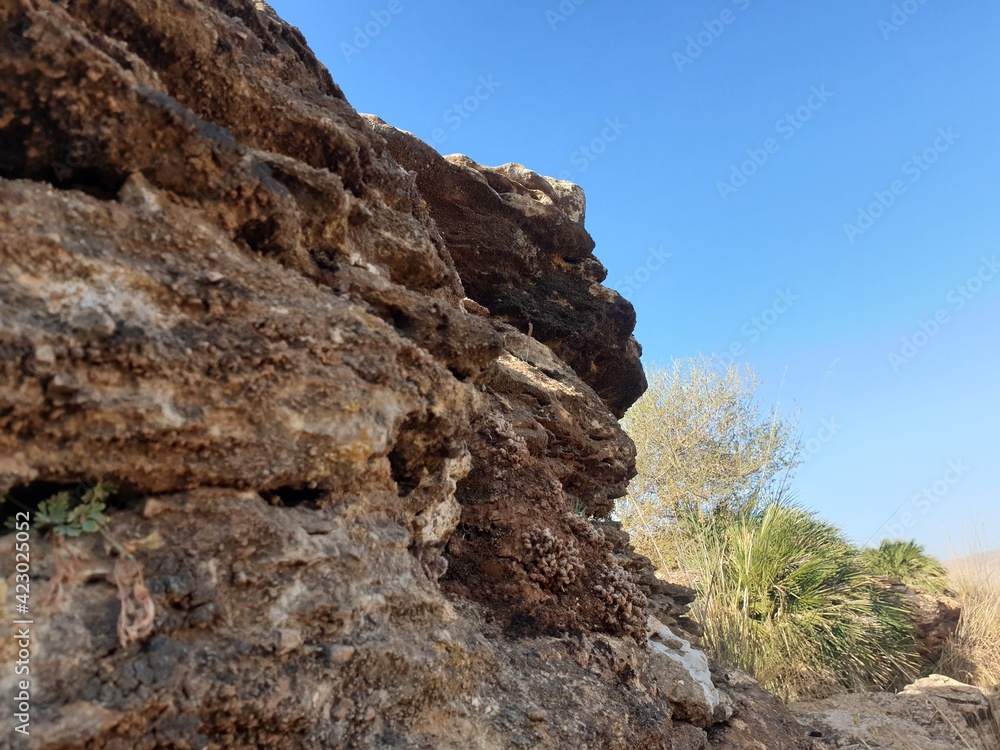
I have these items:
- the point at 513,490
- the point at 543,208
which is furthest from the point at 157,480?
the point at 543,208

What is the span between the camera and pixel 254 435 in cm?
236

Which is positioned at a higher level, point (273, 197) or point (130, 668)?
point (273, 197)

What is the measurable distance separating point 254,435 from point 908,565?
19.5 metres

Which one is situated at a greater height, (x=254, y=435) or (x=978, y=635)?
(x=978, y=635)

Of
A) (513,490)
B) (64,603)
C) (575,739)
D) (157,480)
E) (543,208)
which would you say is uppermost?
(543,208)

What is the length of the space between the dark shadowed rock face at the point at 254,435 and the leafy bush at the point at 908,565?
14502 millimetres

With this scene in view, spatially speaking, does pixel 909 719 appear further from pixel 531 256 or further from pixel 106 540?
A: pixel 106 540

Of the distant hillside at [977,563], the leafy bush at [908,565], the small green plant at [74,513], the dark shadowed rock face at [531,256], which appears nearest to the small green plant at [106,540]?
the small green plant at [74,513]

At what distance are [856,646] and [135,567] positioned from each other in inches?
434

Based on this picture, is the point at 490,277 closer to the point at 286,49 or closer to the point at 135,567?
the point at 286,49

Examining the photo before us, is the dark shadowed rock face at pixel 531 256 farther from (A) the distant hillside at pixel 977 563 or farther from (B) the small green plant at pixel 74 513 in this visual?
(A) the distant hillside at pixel 977 563

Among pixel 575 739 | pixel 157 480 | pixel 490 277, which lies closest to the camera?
pixel 157 480

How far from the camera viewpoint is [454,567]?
3.64 m
